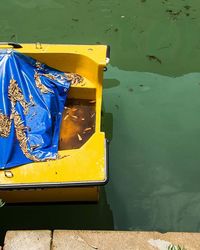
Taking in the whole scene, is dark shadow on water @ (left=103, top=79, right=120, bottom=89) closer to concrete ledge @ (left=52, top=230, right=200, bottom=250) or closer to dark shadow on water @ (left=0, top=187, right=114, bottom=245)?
dark shadow on water @ (left=0, top=187, right=114, bottom=245)

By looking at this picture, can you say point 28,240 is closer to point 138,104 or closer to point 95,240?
point 95,240

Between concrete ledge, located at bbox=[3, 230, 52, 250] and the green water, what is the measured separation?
1.05m

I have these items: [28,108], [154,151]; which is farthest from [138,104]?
[28,108]

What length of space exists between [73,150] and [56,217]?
0.82 meters

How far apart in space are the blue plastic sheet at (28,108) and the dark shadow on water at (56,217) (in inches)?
Answer: 24.6

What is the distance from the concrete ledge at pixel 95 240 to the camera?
289 centimetres

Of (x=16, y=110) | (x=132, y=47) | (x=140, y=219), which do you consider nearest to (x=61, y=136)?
(x=16, y=110)

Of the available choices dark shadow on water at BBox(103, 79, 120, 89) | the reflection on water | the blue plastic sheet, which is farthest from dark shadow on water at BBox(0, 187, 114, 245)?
dark shadow on water at BBox(103, 79, 120, 89)

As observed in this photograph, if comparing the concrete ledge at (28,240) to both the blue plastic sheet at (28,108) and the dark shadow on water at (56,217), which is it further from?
the dark shadow on water at (56,217)

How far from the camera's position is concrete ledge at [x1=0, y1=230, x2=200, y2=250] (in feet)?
9.47

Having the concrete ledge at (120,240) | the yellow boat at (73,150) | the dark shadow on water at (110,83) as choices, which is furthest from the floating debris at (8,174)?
the dark shadow on water at (110,83)

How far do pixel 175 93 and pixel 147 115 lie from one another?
566 mm

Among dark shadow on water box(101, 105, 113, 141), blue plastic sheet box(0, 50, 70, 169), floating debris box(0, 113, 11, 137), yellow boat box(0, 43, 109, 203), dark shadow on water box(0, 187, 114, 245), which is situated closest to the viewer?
yellow boat box(0, 43, 109, 203)

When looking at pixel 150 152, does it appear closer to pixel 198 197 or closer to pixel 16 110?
pixel 198 197
